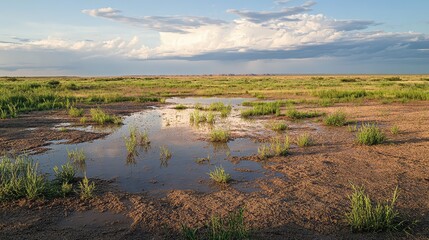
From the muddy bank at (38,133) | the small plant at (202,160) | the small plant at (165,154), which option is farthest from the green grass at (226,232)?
the muddy bank at (38,133)

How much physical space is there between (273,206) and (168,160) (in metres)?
4.11

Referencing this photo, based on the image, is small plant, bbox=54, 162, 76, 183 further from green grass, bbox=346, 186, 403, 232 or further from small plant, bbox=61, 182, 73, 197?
green grass, bbox=346, 186, 403, 232

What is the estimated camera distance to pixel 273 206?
6.13 m

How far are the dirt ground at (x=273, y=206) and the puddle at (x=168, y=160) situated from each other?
459mm

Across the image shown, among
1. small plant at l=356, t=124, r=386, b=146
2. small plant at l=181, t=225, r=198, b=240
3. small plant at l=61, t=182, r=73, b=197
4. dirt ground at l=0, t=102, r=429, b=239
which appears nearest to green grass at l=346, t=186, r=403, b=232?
dirt ground at l=0, t=102, r=429, b=239

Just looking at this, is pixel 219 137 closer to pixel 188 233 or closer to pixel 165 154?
pixel 165 154

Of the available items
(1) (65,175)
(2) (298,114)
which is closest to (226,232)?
(1) (65,175)

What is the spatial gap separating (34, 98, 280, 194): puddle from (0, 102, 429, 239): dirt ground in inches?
18.1

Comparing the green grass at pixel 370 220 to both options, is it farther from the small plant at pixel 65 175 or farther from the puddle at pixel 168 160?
the small plant at pixel 65 175

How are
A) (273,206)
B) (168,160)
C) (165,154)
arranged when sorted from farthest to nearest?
(165,154), (168,160), (273,206)

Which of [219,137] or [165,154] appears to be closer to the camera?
[165,154]

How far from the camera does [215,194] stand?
6754 mm

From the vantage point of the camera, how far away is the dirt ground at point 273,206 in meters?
5.19

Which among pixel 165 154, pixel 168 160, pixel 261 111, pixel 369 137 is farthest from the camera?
pixel 261 111
